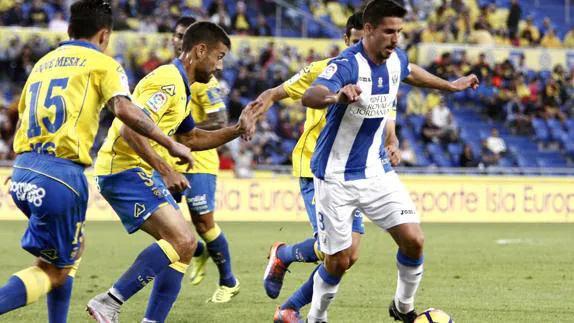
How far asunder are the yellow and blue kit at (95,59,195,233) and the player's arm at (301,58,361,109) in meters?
1.15

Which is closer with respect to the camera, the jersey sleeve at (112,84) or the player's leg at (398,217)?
the jersey sleeve at (112,84)

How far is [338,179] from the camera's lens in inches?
300

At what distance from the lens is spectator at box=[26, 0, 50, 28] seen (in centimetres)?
2430

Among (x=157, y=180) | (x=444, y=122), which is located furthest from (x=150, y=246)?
(x=444, y=122)

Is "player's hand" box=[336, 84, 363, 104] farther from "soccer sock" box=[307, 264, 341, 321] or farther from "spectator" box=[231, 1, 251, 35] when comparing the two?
"spectator" box=[231, 1, 251, 35]

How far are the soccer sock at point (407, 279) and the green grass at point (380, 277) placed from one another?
29.4 inches

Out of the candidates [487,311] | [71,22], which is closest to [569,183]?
[487,311]

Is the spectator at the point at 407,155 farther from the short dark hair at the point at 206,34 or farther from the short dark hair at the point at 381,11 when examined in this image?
the short dark hair at the point at 381,11

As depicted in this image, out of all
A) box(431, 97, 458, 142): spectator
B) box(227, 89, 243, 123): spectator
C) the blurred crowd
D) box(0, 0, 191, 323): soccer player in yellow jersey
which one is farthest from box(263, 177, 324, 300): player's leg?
box(431, 97, 458, 142): spectator

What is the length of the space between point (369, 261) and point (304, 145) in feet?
15.5

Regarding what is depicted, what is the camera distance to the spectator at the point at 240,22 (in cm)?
2628

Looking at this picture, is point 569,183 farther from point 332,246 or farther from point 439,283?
point 332,246

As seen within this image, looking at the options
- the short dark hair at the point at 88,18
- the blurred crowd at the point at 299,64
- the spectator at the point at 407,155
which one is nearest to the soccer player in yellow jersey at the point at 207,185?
the short dark hair at the point at 88,18

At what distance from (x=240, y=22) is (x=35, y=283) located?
20.2m
